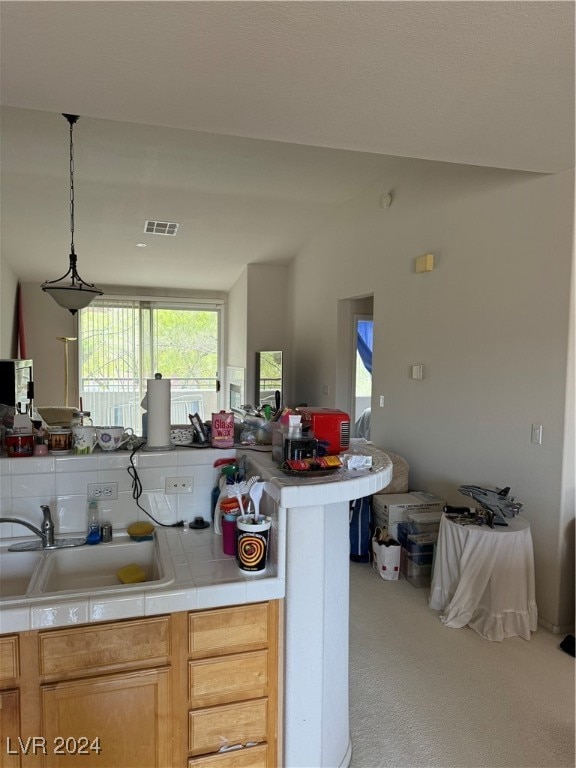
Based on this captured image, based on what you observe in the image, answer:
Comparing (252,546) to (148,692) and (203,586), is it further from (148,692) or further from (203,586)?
(148,692)

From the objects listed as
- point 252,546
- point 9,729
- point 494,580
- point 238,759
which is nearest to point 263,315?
point 494,580

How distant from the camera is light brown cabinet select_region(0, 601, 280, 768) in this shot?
4.48 feet

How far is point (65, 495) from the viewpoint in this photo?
1.87 m

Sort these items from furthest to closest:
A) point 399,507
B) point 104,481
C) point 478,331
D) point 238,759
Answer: point 399,507, point 478,331, point 104,481, point 238,759

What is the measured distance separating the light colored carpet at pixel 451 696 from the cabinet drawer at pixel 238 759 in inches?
19.2

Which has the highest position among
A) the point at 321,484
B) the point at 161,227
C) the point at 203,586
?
the point at 161,227

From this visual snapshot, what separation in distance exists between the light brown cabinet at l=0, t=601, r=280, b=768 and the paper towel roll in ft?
2.46

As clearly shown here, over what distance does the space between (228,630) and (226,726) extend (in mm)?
305

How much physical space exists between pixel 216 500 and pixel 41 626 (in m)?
0.79

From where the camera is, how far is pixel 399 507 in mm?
3459

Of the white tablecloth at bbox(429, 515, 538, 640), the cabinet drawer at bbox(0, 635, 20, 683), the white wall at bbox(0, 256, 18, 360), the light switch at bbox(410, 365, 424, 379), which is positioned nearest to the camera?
the cabinet drawer at bbox(0, 635, 20, 683)

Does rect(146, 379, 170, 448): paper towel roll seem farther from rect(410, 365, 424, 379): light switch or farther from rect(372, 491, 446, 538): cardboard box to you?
rect(410, 365, 424, 379): light switch

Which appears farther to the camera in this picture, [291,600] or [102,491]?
[102,491]

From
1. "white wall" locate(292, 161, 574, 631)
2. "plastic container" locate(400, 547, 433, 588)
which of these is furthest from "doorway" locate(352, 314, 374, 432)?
"plastic container" locate(400, 547, 433, 588)
